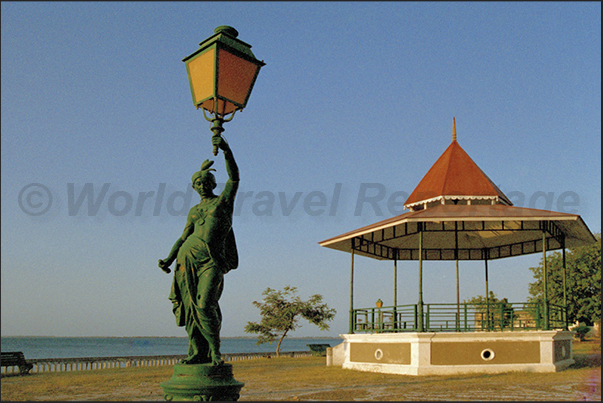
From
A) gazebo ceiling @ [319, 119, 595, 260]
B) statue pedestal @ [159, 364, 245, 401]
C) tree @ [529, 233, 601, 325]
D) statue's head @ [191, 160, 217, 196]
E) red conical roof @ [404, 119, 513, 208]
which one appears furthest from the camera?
tree @ [529, 233, 601, 325]

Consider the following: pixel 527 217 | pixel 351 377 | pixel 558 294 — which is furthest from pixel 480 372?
pixel 558 294

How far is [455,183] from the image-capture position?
20516 millimetres

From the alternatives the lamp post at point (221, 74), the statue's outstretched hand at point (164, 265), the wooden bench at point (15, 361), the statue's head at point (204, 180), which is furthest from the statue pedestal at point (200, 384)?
the wooden bench at point (15, 361)

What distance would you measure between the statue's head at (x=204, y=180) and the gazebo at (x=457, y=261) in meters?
12.1

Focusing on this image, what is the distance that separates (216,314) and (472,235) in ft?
59.9

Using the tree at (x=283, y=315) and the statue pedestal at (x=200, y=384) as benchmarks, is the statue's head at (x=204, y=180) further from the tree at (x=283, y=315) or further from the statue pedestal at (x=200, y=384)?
the tree at (x=283, y=315)

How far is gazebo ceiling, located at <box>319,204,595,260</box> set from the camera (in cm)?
1667

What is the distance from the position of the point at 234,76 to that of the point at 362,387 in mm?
10563

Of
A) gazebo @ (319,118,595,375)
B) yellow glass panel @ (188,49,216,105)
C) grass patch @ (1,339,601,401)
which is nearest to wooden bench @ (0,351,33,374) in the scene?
grass patch @ (1,339,601,401)

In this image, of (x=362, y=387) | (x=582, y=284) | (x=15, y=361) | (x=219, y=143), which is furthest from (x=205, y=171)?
(x=582, y=284)

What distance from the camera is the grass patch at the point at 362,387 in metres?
11.4

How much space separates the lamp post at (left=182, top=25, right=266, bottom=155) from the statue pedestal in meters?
2.12

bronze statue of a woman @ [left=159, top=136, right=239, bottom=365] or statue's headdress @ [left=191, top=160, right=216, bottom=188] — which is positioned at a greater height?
statue's headdress @ [left=191, top=160, right=216, bottom=188]

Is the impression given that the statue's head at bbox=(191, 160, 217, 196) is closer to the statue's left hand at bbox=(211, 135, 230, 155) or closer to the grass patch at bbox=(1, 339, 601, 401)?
the statue's left hand at bbox=(211, 135, 230, 155)
